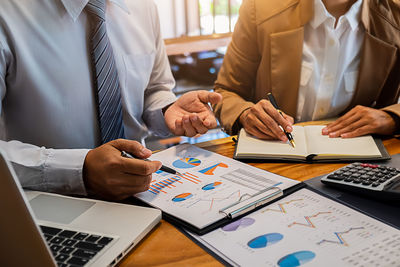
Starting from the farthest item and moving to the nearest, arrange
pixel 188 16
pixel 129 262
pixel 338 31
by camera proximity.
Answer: pixel 188 16
pixel 338 31
pixel 129 262

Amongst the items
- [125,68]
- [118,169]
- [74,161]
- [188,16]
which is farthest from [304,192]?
[188,16]

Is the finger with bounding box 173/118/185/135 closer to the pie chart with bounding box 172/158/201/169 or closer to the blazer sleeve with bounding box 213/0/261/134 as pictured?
the pie chart with bounding box 172/158/201/169

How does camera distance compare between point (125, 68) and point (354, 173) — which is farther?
point (125, 68)

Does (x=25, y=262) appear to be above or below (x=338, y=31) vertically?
below

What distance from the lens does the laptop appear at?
47cm

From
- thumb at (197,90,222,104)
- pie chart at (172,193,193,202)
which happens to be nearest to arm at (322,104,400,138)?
thumb at (197,90,222,104)

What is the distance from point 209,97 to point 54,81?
1.42 feet

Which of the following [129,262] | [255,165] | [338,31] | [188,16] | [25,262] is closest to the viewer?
[25,262]

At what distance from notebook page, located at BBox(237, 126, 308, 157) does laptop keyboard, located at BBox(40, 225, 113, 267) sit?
0.52m

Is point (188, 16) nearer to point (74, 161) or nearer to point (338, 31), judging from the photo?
point (338, 31)

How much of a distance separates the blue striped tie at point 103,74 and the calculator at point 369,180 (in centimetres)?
60

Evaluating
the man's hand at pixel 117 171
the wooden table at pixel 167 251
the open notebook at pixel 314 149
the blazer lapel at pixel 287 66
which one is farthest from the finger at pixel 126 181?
the blazer lapel at pixel 287 66

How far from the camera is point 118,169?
830 mm

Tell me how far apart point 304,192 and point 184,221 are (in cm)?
28
